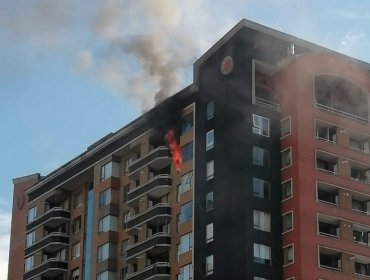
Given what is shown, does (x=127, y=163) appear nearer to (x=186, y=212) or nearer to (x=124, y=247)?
(x=124, y=247)

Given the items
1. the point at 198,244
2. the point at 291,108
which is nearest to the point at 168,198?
the point at 198,244

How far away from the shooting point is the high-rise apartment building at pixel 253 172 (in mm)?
84938

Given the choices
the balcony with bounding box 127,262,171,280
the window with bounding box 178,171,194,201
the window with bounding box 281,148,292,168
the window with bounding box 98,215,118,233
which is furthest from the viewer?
the window with bounding box 98,215,118,233

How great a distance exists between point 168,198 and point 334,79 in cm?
2016

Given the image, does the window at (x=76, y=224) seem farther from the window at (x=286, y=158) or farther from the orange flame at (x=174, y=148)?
the window at (x=286, y=158)

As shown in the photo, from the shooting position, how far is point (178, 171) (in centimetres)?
9500

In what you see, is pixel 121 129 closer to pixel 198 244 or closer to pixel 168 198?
pixel 168 198

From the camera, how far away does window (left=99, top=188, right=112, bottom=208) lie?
106412 mm

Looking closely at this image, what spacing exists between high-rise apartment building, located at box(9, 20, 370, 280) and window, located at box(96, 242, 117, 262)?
13 centimetres

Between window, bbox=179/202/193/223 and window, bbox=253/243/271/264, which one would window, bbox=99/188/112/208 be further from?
window, bbox=253/243/271/264

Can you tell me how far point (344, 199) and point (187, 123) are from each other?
17850 millimetres

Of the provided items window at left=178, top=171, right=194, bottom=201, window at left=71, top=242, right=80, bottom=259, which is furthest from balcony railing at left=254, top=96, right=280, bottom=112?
window at left=71, top=242, right=80, bottom=259

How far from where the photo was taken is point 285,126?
89625 mm

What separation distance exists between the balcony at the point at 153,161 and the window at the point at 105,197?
18.9ft
